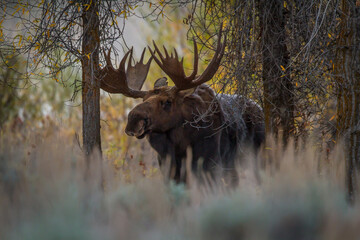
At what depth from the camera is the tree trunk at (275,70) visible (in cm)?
645

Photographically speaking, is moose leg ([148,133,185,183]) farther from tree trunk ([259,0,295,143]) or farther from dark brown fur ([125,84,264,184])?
tree trunk ([259,0,295,143])

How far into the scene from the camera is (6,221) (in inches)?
106

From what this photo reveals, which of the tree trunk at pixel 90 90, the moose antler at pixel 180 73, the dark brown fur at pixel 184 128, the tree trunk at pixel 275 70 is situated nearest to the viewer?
the tree trunk at pixel 90 90

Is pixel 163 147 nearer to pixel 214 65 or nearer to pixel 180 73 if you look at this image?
pixel 180 73

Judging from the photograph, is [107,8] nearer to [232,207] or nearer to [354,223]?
→ [232,207]

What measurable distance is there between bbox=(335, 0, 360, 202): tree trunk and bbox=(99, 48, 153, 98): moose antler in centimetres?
329

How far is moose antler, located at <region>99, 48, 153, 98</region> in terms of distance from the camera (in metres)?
7.55

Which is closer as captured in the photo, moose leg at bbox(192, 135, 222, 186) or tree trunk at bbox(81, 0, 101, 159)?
tree trunk at bbox(81, 0, 101, 159)

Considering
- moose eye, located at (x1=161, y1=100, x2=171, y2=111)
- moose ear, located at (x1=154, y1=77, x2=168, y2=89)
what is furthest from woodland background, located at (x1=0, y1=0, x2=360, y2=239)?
moose ear, located at (x1=154, y1=77, x2=168, y2=89)

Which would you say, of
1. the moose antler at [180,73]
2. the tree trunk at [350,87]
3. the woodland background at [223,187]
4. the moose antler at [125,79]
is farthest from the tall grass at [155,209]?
the moose antler at [180,73]

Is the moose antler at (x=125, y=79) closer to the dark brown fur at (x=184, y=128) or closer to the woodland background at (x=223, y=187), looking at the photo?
the dark brown fur at (x=184, y=128)

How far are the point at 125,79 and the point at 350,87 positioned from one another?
12.9 feet

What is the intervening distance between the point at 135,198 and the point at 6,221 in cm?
112

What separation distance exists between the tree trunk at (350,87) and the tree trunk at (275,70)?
125cm
